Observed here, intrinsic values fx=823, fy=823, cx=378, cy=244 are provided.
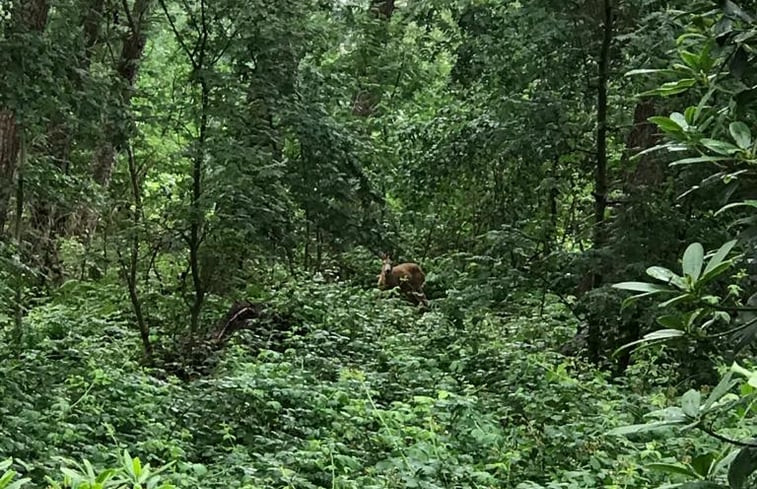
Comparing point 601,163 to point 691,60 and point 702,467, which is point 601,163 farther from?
point 702,467

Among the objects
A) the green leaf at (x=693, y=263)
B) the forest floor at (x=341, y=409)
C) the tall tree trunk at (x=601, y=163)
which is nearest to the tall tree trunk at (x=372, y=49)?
the forest floor at (x=341, y=409)

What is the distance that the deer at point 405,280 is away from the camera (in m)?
9.27

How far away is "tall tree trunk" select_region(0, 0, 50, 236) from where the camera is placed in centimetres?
506

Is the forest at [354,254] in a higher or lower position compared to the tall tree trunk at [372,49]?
lower

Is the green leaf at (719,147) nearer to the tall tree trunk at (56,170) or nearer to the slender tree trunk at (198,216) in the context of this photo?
the tall tree trunk at (56,170)

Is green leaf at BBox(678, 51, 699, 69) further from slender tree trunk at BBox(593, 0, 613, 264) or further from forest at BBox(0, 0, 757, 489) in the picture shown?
slender tree trunk at BBox(593, 0, 613, 264)

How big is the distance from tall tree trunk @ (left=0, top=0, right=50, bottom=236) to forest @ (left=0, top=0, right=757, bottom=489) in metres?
0.02

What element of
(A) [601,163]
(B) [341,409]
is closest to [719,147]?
(B) [341,409]

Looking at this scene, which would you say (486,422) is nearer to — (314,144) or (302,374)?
(302,374)

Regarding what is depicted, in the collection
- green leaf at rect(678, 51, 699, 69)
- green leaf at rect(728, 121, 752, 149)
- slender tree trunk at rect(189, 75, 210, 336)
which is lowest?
slender tree trunk at rect(189, 75, 210, 336)

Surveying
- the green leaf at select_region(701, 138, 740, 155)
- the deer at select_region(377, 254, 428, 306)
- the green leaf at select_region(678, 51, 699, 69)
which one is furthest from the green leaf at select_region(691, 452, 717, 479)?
the deer at select_region(377, 254, 428, 306)

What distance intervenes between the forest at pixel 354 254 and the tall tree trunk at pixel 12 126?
2 cm

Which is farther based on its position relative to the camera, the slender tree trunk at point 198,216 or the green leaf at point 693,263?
the slender tree trunk at point 198,216

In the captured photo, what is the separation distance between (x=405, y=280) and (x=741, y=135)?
Answer: 777 cm
